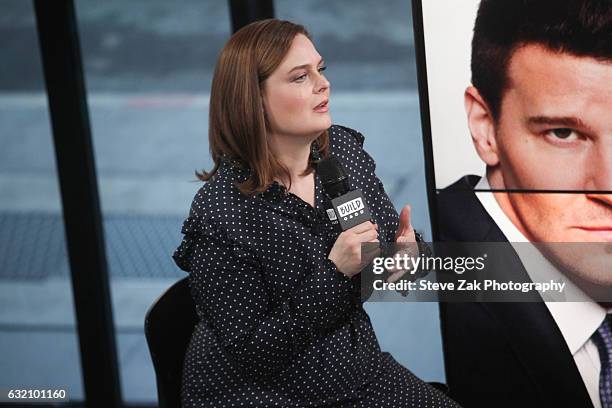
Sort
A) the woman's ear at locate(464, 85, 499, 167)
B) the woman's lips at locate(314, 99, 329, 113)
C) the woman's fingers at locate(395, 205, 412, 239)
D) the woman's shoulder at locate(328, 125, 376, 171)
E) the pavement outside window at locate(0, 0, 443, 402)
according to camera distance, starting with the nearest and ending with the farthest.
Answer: the woman's lips at locate(314, 99, 329, 113) < the woman's fingers at locate(395, 205, 412, 239) < the woman's shoulder at locate(328, 125, 376, 171) < the woman's ear at locate(464, 85, 499, 167) < the pavement outside window at locate(0, 0, 443, 402)

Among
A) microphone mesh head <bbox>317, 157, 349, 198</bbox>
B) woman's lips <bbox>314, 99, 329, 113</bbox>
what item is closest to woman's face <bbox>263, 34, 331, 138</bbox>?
woman's lips <bbox>314, 99, 329, 113</bbox>

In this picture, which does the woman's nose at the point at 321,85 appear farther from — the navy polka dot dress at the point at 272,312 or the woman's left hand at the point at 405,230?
the woman's left hand at the point at 405,230

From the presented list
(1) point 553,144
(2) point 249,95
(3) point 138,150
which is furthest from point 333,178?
(3) point 138,150

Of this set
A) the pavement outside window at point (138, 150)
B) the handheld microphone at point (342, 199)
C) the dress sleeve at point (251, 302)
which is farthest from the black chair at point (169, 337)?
the pavement outside window at point (138, 150)

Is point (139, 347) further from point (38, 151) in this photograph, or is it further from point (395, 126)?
point (395, 126)

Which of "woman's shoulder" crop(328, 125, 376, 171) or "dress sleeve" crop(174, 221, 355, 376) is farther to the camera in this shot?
"woman's shoulder" crop(328, 125, 376, 171)

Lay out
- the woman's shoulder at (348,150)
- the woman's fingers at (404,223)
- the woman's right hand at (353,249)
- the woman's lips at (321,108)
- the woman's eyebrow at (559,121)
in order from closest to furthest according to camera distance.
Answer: the woman's right hand at (353,249)
the woman's lips at (321,108)
the woman's fingers at (404,223)
the woman's shoulder at (348,150)
the woman's eyebrow at (559,121)

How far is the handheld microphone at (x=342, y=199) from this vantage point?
2.50 m

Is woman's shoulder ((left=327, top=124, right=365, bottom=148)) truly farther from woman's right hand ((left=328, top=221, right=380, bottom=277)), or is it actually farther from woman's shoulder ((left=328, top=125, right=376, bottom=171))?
woman's right hand ((left=328, top=221, right=380, bottom=277))

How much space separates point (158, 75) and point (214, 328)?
228 cm

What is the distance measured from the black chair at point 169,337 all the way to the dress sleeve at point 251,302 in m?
0.20

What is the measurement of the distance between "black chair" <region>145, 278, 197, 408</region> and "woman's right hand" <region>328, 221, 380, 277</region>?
1.68 feet

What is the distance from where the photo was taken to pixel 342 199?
2.51 metres

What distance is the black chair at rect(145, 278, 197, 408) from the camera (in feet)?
8.95
